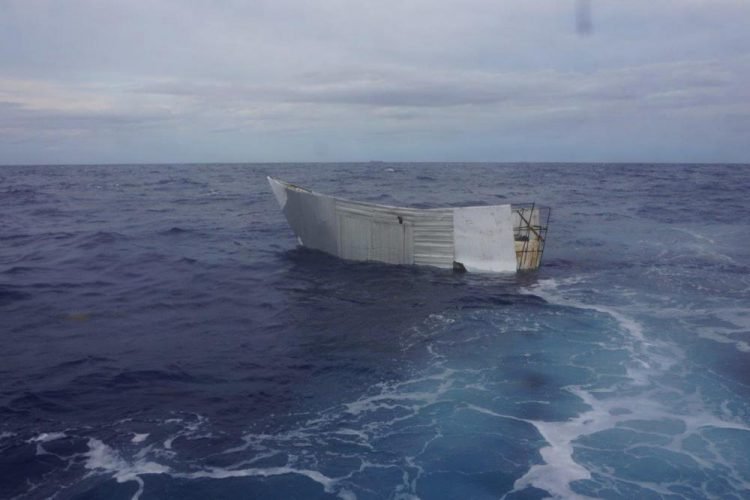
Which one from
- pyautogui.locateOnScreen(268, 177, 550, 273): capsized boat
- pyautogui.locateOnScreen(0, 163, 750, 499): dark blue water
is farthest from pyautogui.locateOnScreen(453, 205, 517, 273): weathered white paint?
pyautogui.locateOnScreen(0, 163, 750, 499): dark blue water

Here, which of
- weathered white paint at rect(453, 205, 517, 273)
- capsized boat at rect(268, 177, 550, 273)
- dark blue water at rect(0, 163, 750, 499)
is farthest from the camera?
capsized boat at rect(268, 177, 550, 273)

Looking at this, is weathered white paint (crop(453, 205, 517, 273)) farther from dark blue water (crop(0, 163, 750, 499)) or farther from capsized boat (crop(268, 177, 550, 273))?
dark blue water (crop(0, 163, 750, 499))

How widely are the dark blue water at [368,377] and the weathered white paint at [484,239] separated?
814mm

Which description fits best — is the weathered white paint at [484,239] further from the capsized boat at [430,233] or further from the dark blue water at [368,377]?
the dark blue water at [368,377]

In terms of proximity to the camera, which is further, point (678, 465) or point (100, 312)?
point (100, 312)

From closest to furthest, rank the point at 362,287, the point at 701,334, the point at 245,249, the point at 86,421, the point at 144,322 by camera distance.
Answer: the point at 86,421 < the point at 701,334 < the point at 144,322 < the point at 362,287 < the point at 245,249

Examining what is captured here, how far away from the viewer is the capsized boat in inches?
Result: 1038

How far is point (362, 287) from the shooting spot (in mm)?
25578

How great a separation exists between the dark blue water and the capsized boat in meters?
0.79

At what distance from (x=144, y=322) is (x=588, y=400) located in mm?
15486

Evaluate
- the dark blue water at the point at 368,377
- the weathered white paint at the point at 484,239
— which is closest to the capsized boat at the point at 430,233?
the weathered white paint at the point at 484,239

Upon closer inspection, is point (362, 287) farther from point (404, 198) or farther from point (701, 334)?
point (404, 198)

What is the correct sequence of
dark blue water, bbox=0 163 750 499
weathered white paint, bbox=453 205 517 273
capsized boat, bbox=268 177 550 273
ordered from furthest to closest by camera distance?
capsized boat, bbox=268 177 550 273 < weathered white paint, bbox=453 205 517 273 < dark blue water, bbox=0 163 750 499

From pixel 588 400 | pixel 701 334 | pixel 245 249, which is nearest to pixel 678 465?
pixel 588 400
